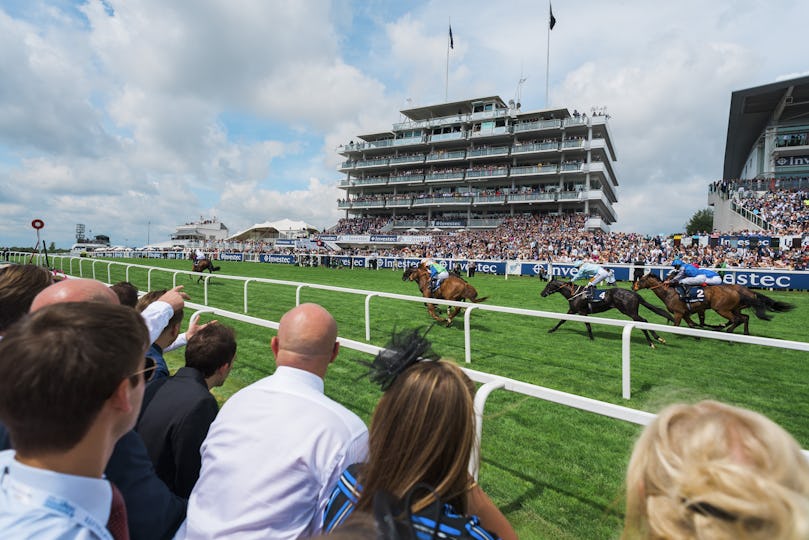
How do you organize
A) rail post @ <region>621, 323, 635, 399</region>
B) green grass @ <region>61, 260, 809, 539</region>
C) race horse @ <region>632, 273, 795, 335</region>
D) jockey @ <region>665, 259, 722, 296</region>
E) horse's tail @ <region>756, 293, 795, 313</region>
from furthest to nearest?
jockey @ <region>665, 259, 722, 296</region> → race horse @ <region>632, 273, 795, 335</region> → horse's tail @ <region>756, 293, 795, 313</region> → rail post @ <region>621, 323, 635, 399</region> → green grass @ <region>61, 260, 809, 539</region>

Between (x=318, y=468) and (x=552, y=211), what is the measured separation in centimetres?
4937

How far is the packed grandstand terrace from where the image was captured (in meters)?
19.8

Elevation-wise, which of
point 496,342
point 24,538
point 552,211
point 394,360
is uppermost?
point 552,211

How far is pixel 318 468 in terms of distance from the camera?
58.4 inches

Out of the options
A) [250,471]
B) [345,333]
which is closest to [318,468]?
[250,471]

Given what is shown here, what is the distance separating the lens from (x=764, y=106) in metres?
39.7

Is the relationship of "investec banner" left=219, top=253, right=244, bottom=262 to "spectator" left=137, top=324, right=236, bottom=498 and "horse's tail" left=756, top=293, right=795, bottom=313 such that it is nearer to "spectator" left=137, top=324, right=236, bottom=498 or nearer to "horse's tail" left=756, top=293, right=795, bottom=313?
"horse's tail" left=756, top=293, right=795, bottom=313

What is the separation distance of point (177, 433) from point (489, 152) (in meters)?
52.5

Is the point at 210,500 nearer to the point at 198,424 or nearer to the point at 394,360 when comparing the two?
the point at 198,424

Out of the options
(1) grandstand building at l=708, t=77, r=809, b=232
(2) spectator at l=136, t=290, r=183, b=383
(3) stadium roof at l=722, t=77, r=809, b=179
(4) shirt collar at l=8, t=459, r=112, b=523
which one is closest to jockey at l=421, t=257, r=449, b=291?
(2) spectator at l=136, t=290, r=183, b=383

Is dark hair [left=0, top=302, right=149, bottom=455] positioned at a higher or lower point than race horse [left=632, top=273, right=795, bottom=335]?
higher

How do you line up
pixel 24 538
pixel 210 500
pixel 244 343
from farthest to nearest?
pixel 244 343
pixel 210 500
pixel 24 538

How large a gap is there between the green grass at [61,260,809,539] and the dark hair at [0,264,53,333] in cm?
243

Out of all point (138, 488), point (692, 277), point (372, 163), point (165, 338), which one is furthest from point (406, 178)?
point (138, 488)
